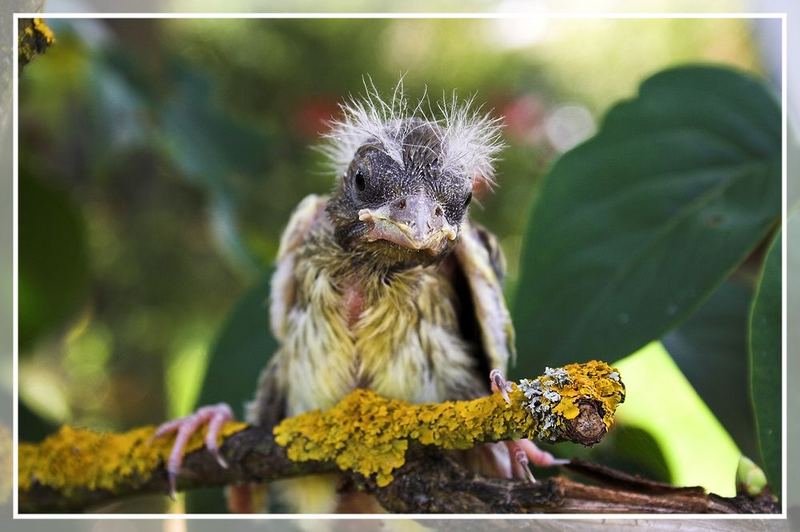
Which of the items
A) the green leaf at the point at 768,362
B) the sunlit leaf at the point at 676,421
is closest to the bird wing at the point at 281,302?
the sunlit leaf at the point at 676,421

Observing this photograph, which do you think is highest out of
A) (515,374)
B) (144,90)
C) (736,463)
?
(144,90)

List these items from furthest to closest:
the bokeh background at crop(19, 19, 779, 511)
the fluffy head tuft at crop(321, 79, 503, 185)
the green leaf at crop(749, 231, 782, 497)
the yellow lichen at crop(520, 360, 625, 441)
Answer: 1. the bokeh background at crop(19, 19, 779, 511)
2. the green leaf at crop(749, 231, 782, 497)
3. the fluffy head tuft at crop(321, 79, 503, 185)
4. the yellow lichen at crop(520, 360, 625, 441)

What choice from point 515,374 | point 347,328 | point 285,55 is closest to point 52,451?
point 347,328

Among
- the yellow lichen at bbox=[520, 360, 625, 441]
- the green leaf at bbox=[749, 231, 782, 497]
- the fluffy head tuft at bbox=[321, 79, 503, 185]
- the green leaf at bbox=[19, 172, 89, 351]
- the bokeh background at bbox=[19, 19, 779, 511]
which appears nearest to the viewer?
the yellow lichen at bbox=[520, 360, 625, 441]

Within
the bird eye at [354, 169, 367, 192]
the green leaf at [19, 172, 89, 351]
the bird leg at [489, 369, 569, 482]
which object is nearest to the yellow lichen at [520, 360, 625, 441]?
the bird leg at [489, 369, 569, 482]

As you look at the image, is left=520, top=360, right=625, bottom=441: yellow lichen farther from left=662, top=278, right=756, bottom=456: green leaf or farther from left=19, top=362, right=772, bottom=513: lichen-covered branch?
left=662, top=278, right=756, bottom=456: green leaf

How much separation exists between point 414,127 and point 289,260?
22cm

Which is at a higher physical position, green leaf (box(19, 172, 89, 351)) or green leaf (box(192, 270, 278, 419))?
green leaf (box(19, 172, 89, 351))

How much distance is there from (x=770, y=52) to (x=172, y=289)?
0.93 meters

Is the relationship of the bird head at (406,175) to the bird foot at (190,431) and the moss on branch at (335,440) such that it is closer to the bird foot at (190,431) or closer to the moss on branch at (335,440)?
the moss on branch at (335,440)

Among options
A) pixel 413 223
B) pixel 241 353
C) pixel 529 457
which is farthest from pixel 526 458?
pixel 241 353

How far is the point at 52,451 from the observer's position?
87 centimetres

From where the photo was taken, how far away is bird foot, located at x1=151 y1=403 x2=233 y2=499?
795 mm

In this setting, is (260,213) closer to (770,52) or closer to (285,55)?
(285,55)
